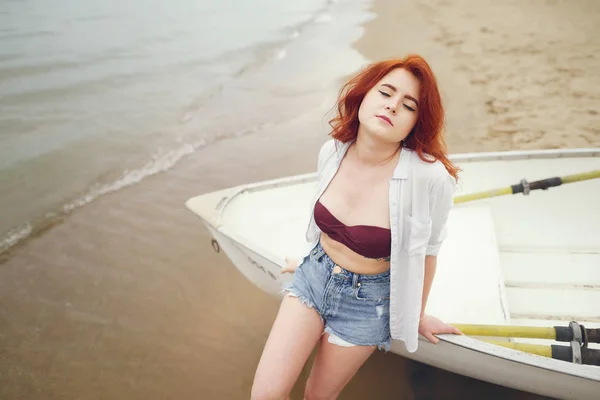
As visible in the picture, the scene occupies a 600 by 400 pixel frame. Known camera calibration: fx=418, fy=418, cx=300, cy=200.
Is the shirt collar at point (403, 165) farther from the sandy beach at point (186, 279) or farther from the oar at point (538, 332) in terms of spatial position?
the sandy beach at point (186, 279)

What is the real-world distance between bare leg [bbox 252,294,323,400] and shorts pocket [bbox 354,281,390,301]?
25cm

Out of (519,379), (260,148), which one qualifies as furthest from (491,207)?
(260,148)

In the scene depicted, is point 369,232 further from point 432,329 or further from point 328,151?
point 432,329

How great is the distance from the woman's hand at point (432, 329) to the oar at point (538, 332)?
157 millimetres

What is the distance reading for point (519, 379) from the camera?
2.43 meters

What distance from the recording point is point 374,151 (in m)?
2.00

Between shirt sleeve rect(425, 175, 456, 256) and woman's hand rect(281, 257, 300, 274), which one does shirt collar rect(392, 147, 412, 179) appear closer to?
shirt sleeve rect(425, 175, 456, 256)

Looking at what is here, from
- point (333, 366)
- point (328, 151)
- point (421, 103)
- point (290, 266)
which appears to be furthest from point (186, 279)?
point (421, 103)

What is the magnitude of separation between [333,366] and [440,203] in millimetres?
982

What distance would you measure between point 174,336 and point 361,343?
7.80ft

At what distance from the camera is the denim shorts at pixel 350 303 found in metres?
2.04

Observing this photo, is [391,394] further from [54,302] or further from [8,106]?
[8,106]

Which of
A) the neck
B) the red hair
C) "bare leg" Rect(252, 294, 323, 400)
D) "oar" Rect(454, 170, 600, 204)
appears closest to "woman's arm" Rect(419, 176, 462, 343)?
the red hair

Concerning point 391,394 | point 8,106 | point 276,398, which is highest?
point 276,398
